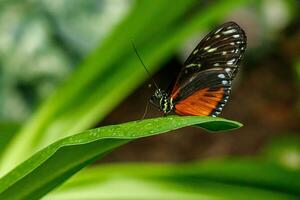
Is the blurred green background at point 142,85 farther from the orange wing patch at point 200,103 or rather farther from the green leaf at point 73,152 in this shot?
the green leaf at point 73,152

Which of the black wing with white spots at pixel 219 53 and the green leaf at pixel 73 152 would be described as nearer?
the green leaf at pixel 73 152

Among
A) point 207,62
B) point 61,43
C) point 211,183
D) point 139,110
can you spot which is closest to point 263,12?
point 139,110

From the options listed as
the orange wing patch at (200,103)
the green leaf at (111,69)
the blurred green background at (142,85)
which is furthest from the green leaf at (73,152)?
the green leaf at (111,69)

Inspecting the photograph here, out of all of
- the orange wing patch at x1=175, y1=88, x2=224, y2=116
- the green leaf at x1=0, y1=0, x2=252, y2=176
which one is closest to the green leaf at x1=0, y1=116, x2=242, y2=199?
the orange wing patch at x1=175, y1=88, x2=224, y2=116

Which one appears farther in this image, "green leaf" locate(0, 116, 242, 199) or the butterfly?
the butterfly

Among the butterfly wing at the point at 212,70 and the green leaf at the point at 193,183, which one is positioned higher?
the butterfly wing at the point at 212,70

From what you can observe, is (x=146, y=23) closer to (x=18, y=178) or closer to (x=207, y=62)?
(x=207, y=62)

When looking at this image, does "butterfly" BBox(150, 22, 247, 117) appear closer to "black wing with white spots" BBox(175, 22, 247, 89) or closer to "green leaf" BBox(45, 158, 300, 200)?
"black wing with white spots" BBox(175, 22, 247, 89)

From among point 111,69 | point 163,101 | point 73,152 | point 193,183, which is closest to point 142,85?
point 111,69
